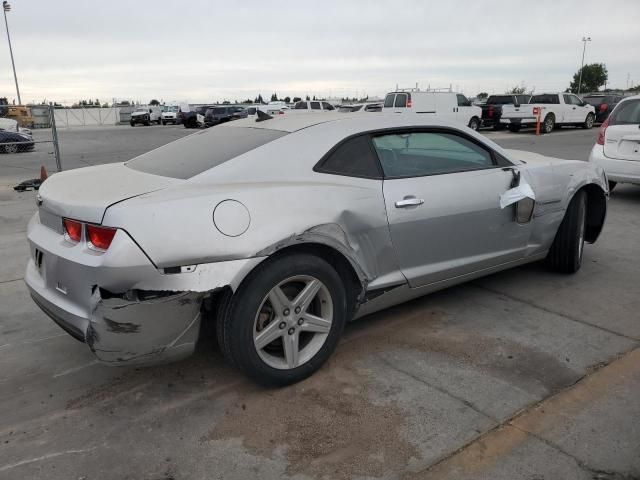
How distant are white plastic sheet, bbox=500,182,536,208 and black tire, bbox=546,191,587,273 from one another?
65cm

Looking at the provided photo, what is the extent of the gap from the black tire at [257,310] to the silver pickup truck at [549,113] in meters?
23.0

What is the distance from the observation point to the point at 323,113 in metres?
4.01

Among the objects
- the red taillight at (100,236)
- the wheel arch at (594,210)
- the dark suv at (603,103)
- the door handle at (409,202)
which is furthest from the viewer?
the dark suv at (603,103)

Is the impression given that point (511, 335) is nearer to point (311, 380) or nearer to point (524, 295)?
point (524, 295)

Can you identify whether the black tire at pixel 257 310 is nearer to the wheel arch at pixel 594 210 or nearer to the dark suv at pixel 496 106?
the wheel arch at pixel 594 210

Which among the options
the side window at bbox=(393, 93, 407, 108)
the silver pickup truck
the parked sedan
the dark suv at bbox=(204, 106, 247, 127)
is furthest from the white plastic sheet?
the dark suv at bbox=(204, 106, 247, 127)

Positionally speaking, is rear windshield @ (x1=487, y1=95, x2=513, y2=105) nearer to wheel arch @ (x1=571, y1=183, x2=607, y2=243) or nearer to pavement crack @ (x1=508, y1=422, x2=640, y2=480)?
wheel arch @ (x1=571, y1=183, x2=607, y2=243)

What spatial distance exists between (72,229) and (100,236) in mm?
268

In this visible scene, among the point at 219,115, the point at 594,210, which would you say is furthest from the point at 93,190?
the point at 219,115

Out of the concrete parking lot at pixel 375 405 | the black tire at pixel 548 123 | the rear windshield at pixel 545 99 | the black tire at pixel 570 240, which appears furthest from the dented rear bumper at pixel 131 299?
the rear windshield at pixel 545 99

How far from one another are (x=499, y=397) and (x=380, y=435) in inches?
29.1

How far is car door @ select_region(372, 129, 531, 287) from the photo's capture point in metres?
3.45

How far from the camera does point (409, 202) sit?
11.2 feet

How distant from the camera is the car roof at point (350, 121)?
3.50 m
